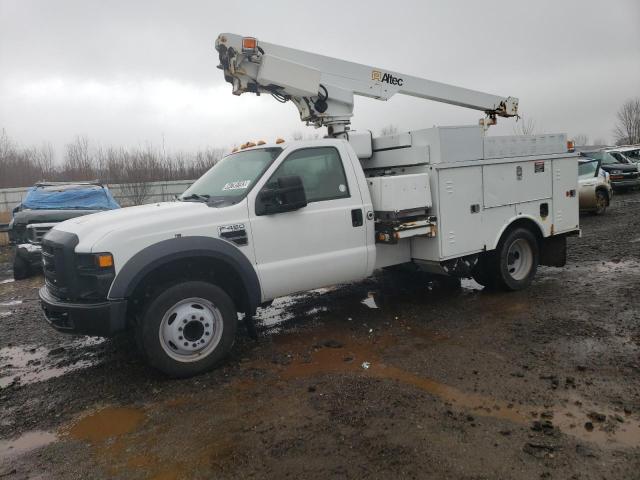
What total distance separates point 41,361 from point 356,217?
12.4ft

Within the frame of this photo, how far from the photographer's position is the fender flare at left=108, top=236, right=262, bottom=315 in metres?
4.21

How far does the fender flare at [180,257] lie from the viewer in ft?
13.8

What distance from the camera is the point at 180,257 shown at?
14.5 ft

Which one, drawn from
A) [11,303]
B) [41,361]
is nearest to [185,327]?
[41,361]

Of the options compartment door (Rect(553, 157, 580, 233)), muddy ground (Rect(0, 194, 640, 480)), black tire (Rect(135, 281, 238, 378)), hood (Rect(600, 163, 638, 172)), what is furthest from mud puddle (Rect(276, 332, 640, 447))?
hood (Rect(600, 163, 638, 172))

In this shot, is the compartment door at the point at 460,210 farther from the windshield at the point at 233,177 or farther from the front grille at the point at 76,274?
the front grille at the point at 76,274

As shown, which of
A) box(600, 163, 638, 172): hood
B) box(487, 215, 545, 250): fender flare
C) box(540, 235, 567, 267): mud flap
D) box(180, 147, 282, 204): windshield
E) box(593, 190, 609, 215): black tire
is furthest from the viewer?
box(600, 163, 638, 172): hood

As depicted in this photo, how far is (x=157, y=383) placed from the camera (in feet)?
14.8

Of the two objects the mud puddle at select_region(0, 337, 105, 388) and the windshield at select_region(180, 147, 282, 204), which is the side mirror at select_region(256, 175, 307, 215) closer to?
the windshield at select_region(180, 147, 282, 204)

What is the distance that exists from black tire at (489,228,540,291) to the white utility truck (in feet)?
0.06

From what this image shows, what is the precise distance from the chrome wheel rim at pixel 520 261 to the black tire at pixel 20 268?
9419mm

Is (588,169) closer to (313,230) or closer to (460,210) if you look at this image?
(460,210)

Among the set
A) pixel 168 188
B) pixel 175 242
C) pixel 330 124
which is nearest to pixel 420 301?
pixel 330 124

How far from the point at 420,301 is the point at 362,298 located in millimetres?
867
